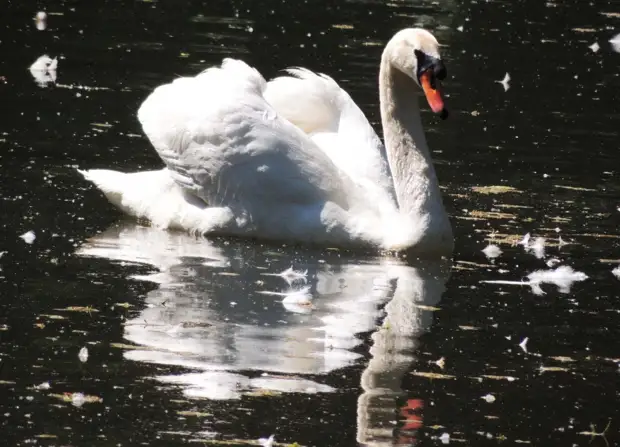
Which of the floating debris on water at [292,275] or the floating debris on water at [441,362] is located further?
the floating debris on water at [292,275]

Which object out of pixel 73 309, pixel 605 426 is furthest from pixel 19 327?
pixel 605 426

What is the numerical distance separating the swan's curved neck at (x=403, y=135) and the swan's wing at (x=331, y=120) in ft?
0.48

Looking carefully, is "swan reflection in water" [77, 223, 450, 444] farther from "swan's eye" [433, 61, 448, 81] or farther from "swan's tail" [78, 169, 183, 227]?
"swan's eye" [433, 61, 448, 81]

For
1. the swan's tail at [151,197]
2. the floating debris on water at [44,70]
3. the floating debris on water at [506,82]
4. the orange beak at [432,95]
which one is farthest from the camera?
the floating debris on water at [506,82]

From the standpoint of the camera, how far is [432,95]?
11258 mm

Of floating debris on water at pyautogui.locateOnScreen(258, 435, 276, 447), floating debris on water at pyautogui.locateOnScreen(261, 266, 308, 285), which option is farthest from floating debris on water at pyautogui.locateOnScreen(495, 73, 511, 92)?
floating debris on water at pyautogui.locateOnScreen(258, 435, 276, 447)

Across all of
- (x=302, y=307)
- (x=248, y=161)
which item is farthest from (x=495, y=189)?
(x=302, y=307)

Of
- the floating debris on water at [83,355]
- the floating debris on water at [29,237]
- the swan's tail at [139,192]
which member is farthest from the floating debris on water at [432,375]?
the swan's tail at [139,192]

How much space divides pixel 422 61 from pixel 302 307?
97.7 inches

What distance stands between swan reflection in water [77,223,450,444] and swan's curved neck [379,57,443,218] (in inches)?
27.2

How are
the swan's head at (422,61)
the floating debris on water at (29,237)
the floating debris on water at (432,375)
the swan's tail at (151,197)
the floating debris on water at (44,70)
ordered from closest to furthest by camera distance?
the floating debris on water at (432,375), the floating debris on water at (29,237), the swan's head at (422,61), the swan's tail at (151,197), the floating debris on water at (44,70)

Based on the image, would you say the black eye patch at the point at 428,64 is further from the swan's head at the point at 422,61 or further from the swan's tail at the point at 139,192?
the swan's tail at the point at 139,192

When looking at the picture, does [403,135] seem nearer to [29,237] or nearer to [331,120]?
[331,120]

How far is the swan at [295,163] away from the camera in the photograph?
37.3ft
